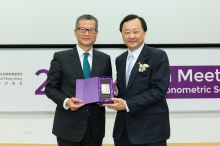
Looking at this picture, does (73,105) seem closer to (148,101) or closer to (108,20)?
(148,101)

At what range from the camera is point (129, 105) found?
197 centimetres

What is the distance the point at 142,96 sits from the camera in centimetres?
197

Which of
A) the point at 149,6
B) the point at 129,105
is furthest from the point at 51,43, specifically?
the point at 129,105

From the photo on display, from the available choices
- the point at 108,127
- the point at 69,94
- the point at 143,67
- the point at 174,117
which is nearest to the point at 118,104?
the point at 143,67

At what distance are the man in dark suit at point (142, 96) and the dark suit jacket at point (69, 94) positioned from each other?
23cm

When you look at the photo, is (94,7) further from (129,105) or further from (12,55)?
(129,105)

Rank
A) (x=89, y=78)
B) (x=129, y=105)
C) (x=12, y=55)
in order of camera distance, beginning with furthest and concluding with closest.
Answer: (x=12, y=55) → (x=89, y=78) → (x=129, y=105)

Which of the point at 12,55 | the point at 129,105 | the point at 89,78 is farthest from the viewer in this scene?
the point at 12,55

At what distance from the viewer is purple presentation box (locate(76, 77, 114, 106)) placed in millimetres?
2021

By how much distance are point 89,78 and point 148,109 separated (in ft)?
1.55

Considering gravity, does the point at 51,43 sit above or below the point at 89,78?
above

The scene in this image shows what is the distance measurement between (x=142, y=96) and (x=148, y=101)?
0.05m

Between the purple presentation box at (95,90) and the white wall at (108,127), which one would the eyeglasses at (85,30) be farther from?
the white wall at (108,127)

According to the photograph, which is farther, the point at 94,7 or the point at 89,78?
the point at 94,7
